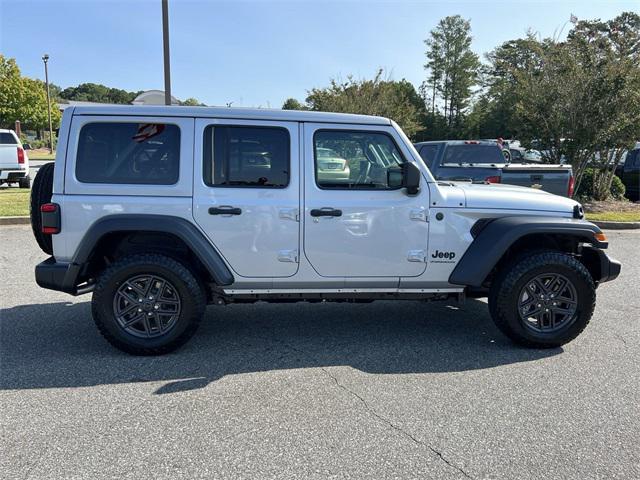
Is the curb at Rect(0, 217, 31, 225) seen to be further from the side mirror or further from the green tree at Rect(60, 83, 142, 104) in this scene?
the green tree at Rect(60, 83, 142, 104)

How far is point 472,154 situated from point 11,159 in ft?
42.6

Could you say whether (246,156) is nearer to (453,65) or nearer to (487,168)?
(487,168)

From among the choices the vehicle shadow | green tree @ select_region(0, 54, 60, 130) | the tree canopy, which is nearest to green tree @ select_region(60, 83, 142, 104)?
green tree @ select_region(0, 54, 60, 130)

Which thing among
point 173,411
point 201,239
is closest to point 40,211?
point 201,239

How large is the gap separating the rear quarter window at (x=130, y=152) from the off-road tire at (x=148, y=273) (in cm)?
65

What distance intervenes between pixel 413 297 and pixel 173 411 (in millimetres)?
2166

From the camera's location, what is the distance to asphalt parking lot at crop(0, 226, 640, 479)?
2.63 m

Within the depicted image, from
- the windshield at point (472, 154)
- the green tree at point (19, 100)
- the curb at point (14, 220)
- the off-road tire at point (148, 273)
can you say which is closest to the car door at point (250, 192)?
the off-road tire at point (148, 273)

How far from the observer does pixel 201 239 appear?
391 centimetres

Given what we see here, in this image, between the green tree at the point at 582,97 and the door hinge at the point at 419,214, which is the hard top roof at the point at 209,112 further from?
the green tree at the point at 582,97

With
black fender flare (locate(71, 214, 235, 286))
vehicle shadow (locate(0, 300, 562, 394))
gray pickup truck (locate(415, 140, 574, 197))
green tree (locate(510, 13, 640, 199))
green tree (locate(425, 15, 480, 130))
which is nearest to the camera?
vehicle shadow (locate(0, 300, 562, 394))

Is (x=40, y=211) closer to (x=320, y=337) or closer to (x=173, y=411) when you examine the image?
(x=173, y=411)

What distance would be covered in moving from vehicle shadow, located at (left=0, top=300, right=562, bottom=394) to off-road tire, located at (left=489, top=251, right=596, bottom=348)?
130 millimetres

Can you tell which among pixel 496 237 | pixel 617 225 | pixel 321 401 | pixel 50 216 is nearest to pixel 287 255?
pixel 321 401
